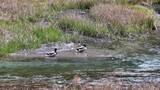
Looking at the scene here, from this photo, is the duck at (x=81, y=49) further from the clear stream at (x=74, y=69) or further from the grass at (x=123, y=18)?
the grass at (x=123, y=18)

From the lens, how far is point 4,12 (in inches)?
1257

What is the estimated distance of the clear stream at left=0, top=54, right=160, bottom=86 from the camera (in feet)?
63.7

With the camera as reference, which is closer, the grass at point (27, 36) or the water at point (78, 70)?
the water at point (78, 70)

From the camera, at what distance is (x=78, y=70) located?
71.6ft

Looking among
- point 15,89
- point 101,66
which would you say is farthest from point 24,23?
point 15,89

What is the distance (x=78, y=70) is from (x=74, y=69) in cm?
35

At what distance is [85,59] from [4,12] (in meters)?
8.84

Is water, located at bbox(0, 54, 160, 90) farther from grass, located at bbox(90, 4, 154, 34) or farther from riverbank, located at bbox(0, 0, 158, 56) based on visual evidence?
grass, located at bbox(90, 4, 154, 34)

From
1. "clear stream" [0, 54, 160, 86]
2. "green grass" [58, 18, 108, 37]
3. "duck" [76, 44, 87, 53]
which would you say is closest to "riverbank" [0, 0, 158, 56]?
"green grass" [58, 18, 108, 37]

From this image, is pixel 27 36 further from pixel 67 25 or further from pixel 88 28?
pixel 88 28

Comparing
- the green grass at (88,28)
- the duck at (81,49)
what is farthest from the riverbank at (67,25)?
the duck at (81,49)

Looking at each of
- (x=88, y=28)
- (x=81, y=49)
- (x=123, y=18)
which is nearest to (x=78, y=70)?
(x=81, y=49)

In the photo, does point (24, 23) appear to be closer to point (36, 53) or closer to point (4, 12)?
point (4, 12)

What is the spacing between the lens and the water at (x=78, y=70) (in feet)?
61.8
